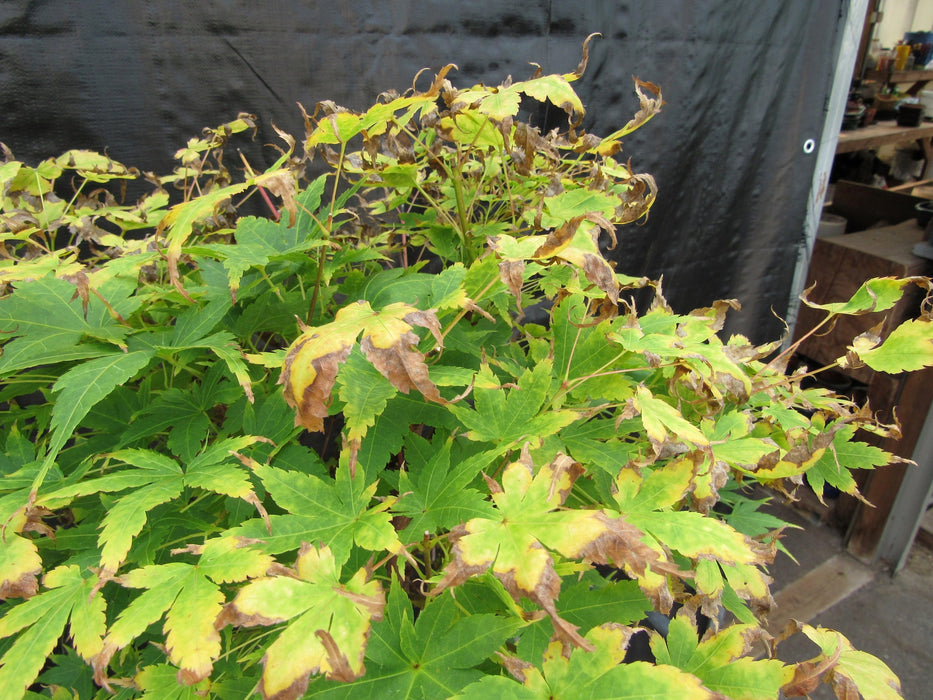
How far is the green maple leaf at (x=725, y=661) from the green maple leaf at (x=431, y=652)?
0.15m

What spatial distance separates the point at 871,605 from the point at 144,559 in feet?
6.74

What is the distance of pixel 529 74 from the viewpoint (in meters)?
1.36

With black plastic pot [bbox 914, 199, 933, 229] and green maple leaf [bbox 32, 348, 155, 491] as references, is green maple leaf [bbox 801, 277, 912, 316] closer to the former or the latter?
green maple leaf [bbox 32, 348, 155, 491]

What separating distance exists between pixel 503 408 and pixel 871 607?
6.17 feet

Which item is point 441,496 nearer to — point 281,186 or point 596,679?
point 596,679

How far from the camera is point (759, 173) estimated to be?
5.68ft

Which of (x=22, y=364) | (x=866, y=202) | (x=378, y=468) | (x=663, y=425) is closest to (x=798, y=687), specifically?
(x=663, y=425)

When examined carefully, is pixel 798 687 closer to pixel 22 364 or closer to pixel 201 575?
pixel 201 575

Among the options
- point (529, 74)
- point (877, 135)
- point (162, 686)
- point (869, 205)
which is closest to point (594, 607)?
point (162, 686)

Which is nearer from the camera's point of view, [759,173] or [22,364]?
[22,364]

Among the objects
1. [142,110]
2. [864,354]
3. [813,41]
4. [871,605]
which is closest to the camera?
[864,354]

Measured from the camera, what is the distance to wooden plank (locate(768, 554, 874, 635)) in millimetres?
1743

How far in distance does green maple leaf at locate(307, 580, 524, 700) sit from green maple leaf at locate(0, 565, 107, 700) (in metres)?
0.19

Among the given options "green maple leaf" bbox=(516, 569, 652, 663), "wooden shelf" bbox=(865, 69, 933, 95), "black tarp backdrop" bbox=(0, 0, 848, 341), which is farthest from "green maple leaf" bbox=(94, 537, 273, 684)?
"wooden shelf" bbox=(865, 69, 933, 95)
